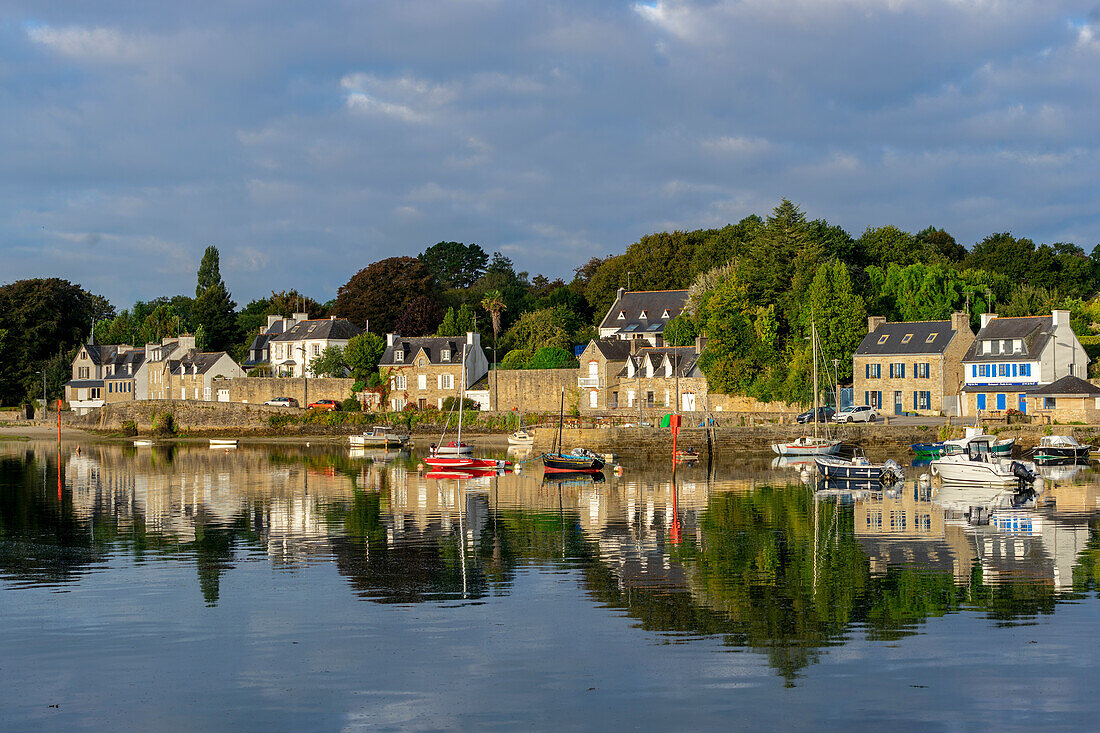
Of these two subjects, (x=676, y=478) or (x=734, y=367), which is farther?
(x=734, y=367)

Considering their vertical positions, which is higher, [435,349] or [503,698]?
[435,349]

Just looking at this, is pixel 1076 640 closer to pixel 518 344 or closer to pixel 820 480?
pixel 820 480

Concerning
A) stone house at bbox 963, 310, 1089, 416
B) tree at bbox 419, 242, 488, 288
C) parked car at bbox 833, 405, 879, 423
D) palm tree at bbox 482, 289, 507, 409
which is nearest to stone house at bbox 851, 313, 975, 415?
stone house at bbox 963, 310, 1089, 416

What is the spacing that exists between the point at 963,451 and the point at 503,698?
118 ft

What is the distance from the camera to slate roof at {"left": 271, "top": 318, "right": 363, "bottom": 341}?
88.1 metres

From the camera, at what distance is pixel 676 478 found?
154 ft

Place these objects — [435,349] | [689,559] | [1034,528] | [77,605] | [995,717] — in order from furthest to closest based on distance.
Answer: [435,349] < [1034,528] < [689,559] < [77,605] < [995,717]

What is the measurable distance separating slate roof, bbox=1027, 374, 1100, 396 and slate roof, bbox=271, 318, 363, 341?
52.3 m

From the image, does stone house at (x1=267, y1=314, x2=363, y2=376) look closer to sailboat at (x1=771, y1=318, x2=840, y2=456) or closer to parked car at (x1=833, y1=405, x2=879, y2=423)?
sailboat at (x1=771, y1=318, x2=840, y2=456)

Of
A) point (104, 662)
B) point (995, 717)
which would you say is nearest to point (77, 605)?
point (104, 662)

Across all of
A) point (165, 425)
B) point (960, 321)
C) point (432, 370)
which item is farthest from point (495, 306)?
point (960, 321)

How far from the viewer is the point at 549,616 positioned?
18656 millimetres

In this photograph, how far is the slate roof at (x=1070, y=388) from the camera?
54.4 m

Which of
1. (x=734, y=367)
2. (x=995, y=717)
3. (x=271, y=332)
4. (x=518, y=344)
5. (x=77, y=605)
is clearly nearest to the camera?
(x=995, y=717)
